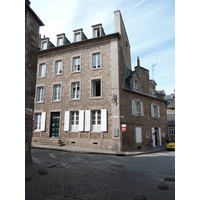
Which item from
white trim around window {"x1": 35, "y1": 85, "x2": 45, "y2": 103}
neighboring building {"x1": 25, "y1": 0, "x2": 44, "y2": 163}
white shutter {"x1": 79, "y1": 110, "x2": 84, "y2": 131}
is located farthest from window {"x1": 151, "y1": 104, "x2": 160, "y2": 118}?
neighboring building {"x1": 25, "y1": 0, "x2": 44, "y2": 163}

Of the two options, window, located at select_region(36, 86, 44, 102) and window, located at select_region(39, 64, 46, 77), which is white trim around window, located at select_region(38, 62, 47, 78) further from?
window, located at select_region(36, 86, 44, 102)

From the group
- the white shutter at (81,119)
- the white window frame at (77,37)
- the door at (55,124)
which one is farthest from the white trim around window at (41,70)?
the white shutter at (81,119)

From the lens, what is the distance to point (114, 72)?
11633 millimetres

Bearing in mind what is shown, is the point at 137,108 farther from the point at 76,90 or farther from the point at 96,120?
the point at 76,90

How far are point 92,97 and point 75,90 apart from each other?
179 cm

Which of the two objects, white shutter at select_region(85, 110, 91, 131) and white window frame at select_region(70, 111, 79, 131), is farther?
white window frame at select_region(70, 111, 79, 131)

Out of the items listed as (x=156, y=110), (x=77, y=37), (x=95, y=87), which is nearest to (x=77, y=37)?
(x=77, y=37)

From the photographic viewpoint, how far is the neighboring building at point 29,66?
18.7ft

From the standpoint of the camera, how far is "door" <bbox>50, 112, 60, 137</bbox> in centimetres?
1291

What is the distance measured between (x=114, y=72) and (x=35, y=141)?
28.2 ft

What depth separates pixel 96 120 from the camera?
38.4 feet

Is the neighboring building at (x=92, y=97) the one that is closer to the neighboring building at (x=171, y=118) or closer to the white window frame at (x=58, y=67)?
the white window frame at (x=58, y=67)
